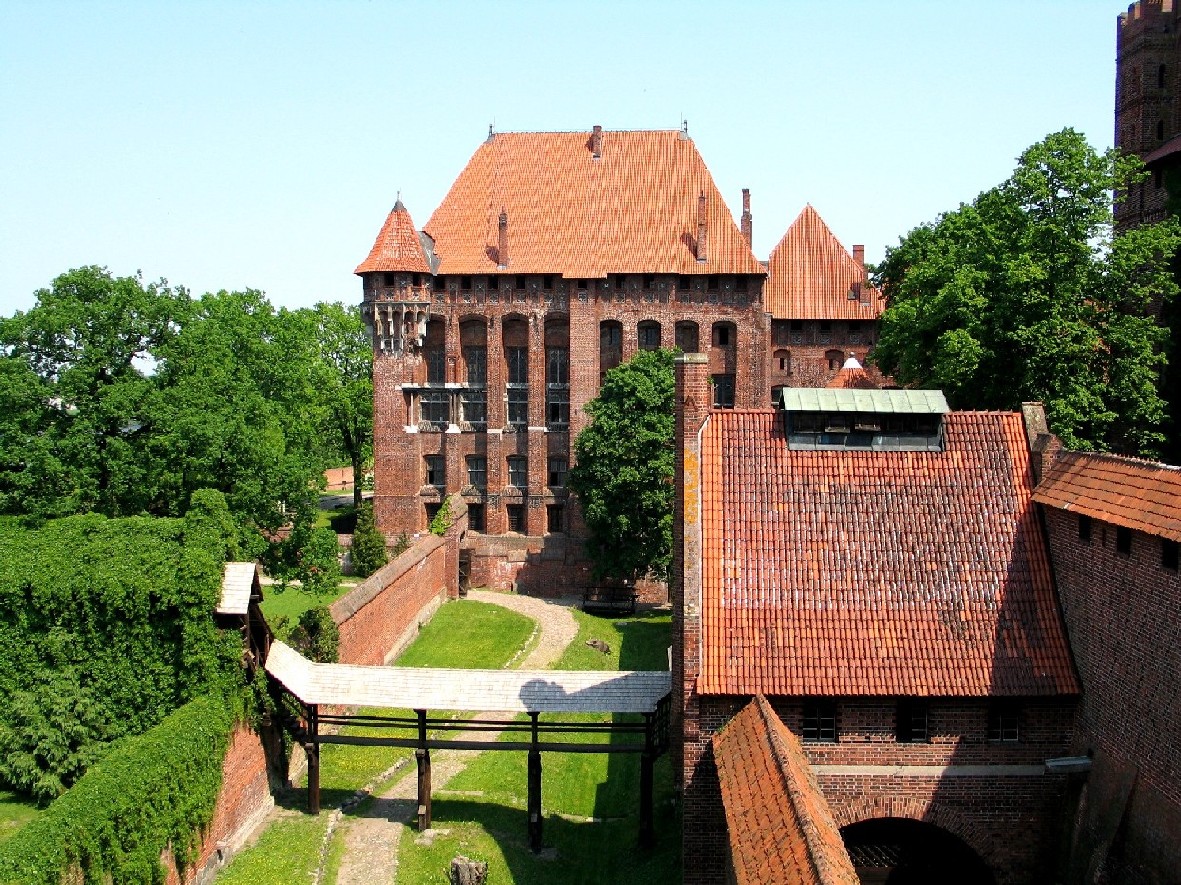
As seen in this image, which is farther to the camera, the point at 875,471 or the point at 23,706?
the point at 23,706

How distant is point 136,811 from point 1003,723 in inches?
545

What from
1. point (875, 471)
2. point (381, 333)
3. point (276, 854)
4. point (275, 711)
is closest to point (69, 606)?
point (275, 711)

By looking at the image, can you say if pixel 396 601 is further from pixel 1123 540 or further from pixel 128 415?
pixel 1123 540

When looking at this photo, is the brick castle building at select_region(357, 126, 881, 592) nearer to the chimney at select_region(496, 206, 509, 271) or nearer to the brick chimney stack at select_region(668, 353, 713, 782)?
the chimney at select_region(496, 206, 509, 271)

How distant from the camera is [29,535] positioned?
22.6 m

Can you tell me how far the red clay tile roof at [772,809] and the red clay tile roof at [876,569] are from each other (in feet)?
3.16

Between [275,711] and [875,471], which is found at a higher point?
[875,471]

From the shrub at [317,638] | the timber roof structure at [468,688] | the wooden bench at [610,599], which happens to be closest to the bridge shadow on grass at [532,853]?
the timber roof structure at [468,688]

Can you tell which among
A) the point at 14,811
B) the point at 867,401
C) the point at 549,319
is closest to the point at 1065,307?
the point at 867,401

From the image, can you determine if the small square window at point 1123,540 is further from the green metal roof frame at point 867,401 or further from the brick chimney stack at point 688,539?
the brick chimney stack at point 688,539

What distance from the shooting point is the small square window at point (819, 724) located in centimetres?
1700

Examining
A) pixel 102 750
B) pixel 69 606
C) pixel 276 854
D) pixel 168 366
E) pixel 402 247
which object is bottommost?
pixel 276 854

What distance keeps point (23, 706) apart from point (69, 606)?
210 cm

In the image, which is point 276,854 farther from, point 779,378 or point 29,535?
point 779,378
